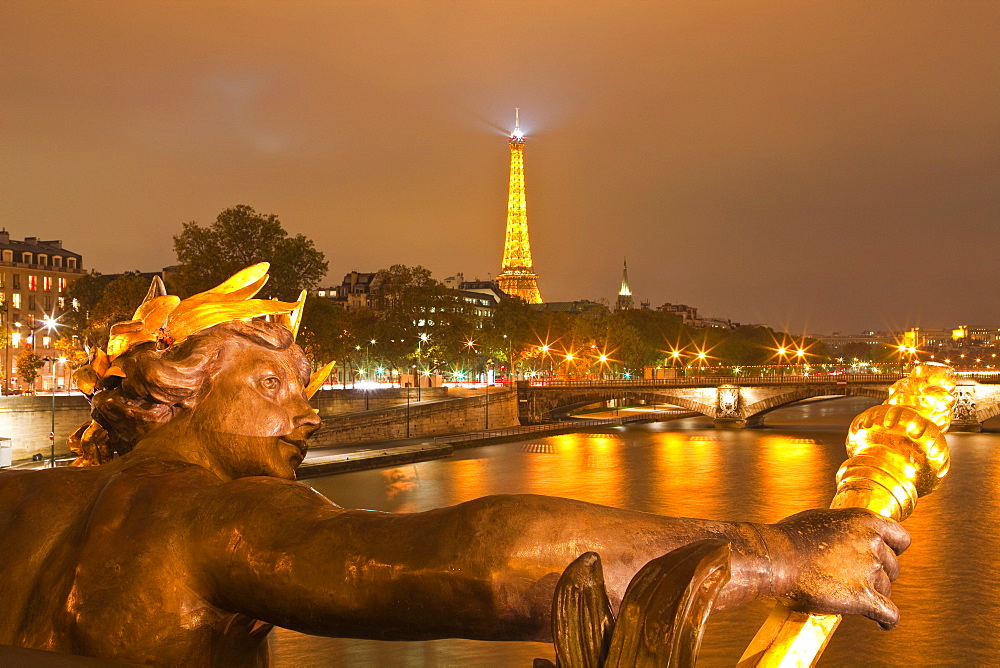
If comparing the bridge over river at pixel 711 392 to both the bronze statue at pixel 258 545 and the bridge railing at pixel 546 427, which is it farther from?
the bronze statue at pixel 258 545

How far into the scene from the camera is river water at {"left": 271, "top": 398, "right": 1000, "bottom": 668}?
548 inches

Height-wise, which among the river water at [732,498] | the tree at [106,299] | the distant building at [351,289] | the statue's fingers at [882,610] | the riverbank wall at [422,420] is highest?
the distant building at [351,289]

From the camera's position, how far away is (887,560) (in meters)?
1.36

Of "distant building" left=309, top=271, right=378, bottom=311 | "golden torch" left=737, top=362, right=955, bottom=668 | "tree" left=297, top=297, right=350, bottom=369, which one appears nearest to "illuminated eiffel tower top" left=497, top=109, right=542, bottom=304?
"distant building" left=309, top=271, right=378, bottom=311

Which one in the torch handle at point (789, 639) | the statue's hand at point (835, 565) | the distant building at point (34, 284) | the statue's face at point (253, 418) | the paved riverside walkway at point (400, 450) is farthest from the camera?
the distant building at point (34, 284)

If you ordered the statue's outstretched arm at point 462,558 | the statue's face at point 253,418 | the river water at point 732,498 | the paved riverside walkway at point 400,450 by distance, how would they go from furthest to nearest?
the paved riverside walkway at point 400,450
the river water at point 732,498
the statue's face at point 253,418
the statue's outstretched arm at point 462,558

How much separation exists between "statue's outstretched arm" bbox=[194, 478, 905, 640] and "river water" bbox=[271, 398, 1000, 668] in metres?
12.3

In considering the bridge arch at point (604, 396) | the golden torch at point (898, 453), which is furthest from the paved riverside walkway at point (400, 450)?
the golden torch at point (898, 453)

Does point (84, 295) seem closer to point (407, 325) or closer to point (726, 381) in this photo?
point (407, 325)

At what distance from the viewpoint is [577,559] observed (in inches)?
42.4

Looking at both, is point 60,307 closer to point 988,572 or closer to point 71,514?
point 988,572

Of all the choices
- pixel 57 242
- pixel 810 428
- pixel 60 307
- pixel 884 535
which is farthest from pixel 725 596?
pixel 57 242

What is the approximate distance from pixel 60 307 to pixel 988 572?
205 ft

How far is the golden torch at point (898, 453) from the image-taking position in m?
1.80
